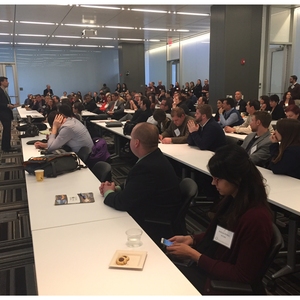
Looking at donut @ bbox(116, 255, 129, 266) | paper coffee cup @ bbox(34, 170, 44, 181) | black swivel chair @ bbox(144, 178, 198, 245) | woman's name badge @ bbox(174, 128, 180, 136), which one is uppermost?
woman's name badge @ bbox(174, 128, 180, 136)

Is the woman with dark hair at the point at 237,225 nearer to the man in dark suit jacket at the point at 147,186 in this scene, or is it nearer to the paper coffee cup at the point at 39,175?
the man in dark suit jacket at the point at 147,186

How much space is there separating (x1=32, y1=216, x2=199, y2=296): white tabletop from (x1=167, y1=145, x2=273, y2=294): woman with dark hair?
0.63 ft

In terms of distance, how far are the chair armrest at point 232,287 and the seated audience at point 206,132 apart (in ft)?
9.07

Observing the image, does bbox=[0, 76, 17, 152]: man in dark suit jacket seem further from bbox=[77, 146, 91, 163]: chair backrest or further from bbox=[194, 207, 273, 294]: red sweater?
bbox=[194, 207, 273, 294]: red sweater

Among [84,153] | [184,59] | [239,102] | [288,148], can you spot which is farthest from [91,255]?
[184,59]

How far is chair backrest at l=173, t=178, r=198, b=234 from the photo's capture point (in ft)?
7.43

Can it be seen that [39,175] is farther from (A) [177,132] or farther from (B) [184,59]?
(B) [184,59]

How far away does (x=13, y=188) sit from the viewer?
4910 millimetres

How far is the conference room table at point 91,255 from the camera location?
1356 mm

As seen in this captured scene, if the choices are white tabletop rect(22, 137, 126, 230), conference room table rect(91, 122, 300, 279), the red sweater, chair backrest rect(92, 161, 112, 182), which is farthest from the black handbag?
the red sweater

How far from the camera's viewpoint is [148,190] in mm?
2164

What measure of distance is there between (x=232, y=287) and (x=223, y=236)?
0.26 meters

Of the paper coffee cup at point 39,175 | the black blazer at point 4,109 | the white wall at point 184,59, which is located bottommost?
the paper coffee cup at point 39,175

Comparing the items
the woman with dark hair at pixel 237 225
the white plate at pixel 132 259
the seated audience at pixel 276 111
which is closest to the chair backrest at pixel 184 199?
the woman with dark hair at pixel 237 225
